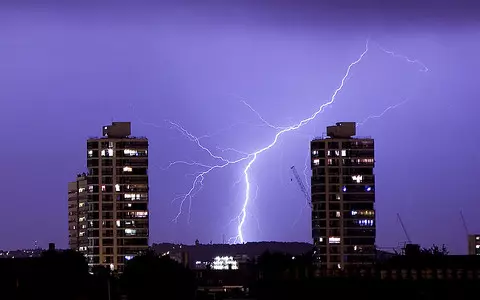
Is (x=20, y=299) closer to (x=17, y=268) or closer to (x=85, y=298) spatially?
(x=85, y=298)

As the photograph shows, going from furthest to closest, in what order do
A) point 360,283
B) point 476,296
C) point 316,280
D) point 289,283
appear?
point 289,283 < point 316,280 < point 360,283 < point 476,296

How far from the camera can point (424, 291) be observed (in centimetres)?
13388

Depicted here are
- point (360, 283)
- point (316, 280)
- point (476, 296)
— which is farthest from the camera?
point (316, 280)

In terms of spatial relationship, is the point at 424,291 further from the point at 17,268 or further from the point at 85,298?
the point at 17,268

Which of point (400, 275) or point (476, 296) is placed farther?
point (400, 275)

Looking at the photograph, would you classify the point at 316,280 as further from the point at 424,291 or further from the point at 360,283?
the point at 424,291

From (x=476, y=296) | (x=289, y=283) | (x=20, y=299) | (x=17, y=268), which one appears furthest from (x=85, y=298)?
(x=476, y=296)

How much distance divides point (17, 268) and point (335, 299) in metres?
44.3

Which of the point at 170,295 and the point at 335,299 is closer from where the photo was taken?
the point at 335,299

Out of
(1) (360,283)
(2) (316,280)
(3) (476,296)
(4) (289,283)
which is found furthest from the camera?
(4) (289,283)

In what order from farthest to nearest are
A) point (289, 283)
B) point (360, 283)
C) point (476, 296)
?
point (289, 283) → point (360, 283) → point (476, 296)

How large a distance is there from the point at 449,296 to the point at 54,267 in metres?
82.0

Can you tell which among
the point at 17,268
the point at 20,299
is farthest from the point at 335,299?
the point at 17,268

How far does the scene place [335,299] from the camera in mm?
152000
